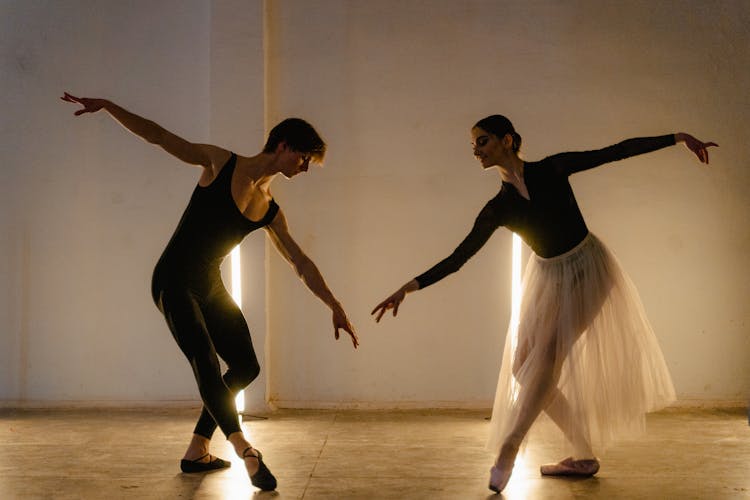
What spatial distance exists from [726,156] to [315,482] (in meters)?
3.32

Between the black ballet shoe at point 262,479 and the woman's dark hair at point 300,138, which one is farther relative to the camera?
the woman's dark hair at point 300,138

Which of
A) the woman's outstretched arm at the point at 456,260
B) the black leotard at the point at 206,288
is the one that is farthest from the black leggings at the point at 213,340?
the woman's outstretched arm at the point at 456,260

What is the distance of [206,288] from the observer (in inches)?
132

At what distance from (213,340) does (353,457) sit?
0.90 m

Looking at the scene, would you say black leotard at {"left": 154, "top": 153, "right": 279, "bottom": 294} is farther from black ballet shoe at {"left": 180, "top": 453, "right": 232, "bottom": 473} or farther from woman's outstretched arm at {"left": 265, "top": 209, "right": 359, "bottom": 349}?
black ballet shoe at {"left": 180, "top": 453, "right": 232, "bottom": 473}

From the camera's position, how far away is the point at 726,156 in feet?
16.7

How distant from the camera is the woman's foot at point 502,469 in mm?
3140

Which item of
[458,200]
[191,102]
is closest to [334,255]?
[458,200]

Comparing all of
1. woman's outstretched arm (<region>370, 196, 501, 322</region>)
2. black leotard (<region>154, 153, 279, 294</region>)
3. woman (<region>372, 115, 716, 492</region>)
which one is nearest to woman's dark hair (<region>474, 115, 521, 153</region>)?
woman (<region>372, 115, 716, 492</region>)

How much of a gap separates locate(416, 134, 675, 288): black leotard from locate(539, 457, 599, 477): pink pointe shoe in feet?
2.82

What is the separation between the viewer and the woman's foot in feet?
10.3

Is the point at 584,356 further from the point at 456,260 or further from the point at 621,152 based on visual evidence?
the point at 621,152

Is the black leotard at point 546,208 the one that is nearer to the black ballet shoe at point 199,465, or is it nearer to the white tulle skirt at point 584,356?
the white tulle skirt at point 584,356

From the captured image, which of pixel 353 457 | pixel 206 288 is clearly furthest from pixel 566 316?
pixel 206 288
